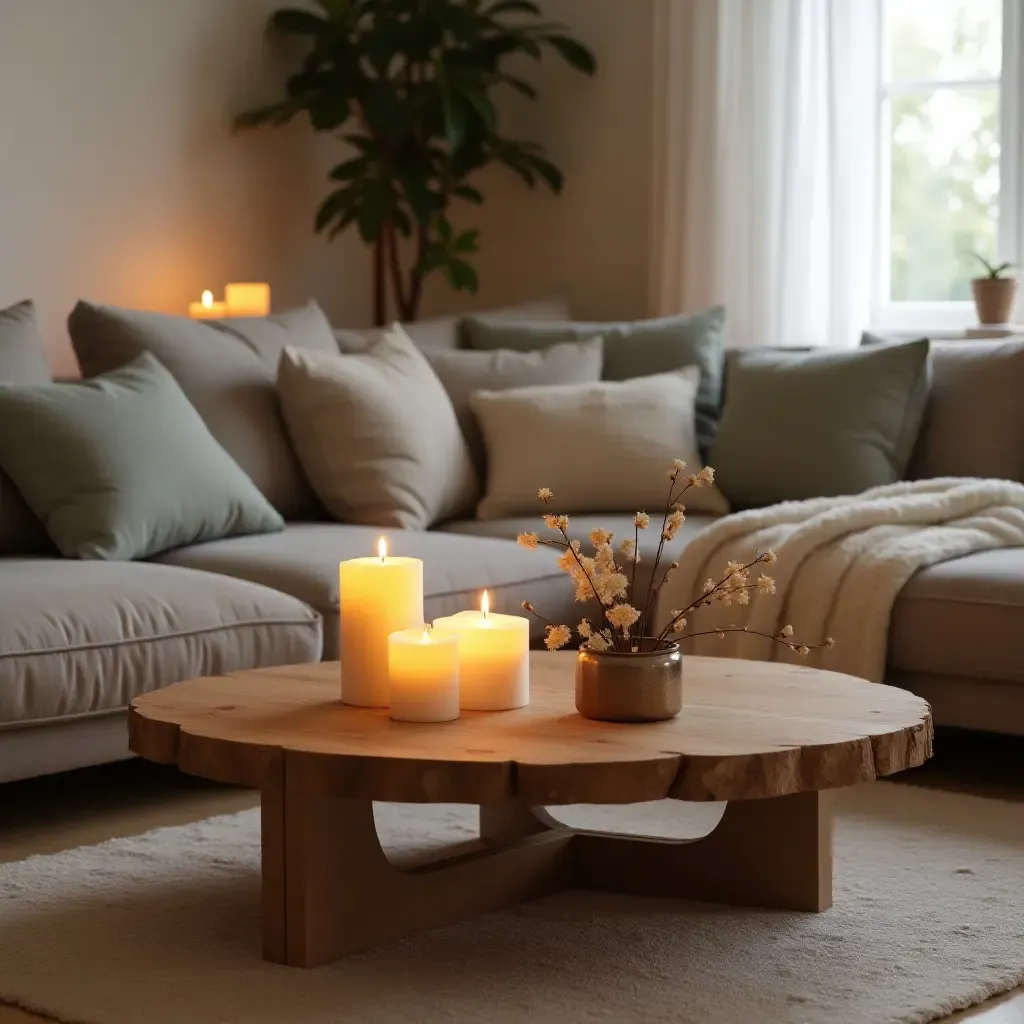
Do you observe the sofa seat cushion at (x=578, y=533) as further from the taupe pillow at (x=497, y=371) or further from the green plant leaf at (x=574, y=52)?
the green plant leaf at (x=574, y=52)

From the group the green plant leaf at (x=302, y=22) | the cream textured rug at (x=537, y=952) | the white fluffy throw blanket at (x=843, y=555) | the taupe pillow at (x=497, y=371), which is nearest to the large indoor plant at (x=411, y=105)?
the green plant leaf at (x=302, y=22)

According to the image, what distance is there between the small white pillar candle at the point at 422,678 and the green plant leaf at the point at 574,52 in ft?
11.4

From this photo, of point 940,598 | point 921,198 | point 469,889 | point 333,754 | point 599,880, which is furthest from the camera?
point 921,198

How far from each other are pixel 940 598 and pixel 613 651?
1203mm

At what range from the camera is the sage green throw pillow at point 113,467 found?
330 cm

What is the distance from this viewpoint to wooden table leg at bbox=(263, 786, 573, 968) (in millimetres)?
2088

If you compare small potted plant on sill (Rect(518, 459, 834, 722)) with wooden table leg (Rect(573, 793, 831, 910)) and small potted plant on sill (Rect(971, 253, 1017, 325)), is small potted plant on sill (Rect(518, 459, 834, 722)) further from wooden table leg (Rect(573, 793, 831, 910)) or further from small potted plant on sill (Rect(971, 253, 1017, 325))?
small potted plant on sill (Rect(971, 253, 1017, 325))

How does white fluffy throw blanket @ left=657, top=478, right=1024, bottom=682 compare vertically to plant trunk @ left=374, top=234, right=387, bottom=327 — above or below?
below

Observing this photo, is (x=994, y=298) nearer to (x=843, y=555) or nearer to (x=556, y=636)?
(x=843, y=555)

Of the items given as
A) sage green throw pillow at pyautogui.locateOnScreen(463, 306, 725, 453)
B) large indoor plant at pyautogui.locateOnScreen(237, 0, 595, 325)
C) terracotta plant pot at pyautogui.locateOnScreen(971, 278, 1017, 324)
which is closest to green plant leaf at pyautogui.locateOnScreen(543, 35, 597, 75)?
large indoor plant at pyautogui.locateOnScreen(237, 0, 595, 325)

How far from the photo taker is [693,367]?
171 inches

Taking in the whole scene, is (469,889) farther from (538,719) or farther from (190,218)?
(190,218)

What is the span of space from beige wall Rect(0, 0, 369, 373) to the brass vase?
9.52 feet

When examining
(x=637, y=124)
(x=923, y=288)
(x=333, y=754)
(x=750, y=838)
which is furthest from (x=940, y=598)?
(x=637, y=124)
